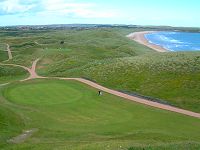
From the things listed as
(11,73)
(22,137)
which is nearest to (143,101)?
(22,137)

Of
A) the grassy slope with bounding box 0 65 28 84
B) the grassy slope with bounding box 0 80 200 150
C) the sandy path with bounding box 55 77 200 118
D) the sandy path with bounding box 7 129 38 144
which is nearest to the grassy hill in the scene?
the grassy slope with bounding box 0 80 200 150

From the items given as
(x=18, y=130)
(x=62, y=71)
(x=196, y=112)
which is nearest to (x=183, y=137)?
(x=196, y=112)

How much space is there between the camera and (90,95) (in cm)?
5531

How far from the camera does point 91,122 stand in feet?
137

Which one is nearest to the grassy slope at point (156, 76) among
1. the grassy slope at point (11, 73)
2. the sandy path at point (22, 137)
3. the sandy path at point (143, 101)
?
the sandy path at point (143, 101)

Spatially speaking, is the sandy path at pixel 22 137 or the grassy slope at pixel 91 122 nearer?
the grassy slope at pixel 91 122

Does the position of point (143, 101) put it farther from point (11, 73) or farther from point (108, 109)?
point (11, 73)

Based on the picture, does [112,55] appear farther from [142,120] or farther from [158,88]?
[142,120]

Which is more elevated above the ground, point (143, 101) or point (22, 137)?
point (22, 137)

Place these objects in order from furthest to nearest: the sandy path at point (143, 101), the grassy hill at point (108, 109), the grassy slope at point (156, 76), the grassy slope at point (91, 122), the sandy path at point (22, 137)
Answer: the grassy slope at point (156, 76) < the sandy path at point (143, 101) < the sandy path at point (22, 137) < the grassy hill at point (108, 109) < the grassy slope at point (91, 122)

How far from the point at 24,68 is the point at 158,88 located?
4372cm

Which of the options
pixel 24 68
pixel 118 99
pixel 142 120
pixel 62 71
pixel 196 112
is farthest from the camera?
pixel 24 68

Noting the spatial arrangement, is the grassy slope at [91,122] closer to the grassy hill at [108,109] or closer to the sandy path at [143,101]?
the grassy hill at [108,109]

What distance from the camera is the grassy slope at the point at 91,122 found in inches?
1273
